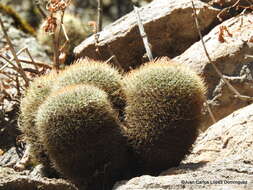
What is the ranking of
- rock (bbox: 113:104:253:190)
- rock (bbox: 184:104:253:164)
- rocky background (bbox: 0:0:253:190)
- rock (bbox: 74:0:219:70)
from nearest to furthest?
rock (bbox: 113:104:253:190) < rocky background (bbox: 0:0:253:190) < rock (bbox: 184:104:253:164) < rock (bbox: 74:0:219:70)

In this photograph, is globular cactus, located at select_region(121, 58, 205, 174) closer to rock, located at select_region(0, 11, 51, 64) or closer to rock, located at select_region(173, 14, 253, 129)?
rock, located at select_region(173, 14, 253, 129)

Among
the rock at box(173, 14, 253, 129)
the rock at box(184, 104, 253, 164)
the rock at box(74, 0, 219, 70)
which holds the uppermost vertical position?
the rock at box(74, 0, 219, 70)

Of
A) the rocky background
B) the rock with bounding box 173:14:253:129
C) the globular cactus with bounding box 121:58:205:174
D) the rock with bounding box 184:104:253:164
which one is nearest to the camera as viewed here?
the rocky background

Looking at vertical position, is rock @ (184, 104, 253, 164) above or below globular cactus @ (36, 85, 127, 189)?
below

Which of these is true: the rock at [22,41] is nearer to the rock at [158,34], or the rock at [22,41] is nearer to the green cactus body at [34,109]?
the rock at [158,34]

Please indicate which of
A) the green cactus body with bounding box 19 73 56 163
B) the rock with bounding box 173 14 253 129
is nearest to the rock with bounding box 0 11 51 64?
the rock with bounding box 173 14 253 129

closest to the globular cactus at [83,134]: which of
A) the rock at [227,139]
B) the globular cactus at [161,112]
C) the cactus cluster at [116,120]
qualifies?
the cactus cluster at [116,120]

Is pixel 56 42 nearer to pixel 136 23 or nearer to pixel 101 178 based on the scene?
pixel 136 23

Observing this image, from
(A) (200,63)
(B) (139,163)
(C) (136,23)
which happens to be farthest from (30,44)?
(B) (139,163)
